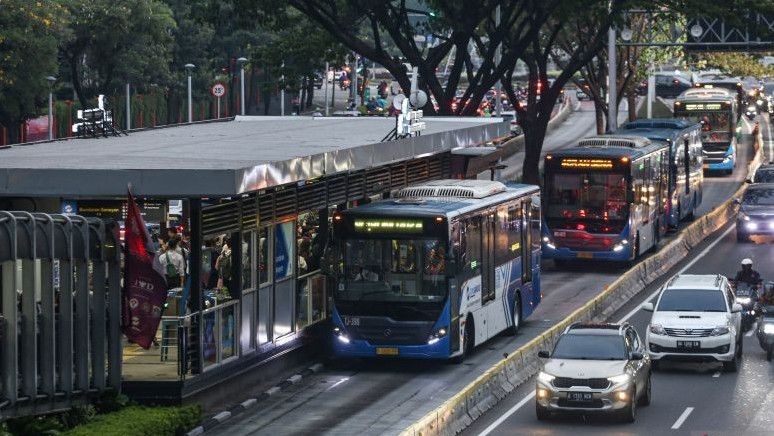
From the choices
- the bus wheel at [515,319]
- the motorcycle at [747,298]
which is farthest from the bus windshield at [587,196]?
the bus wheel at [515,319]

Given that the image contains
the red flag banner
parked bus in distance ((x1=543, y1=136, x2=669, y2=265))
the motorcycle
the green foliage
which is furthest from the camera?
parked bus in distance ((x1=543, y1=136, x2=669, y2=265))

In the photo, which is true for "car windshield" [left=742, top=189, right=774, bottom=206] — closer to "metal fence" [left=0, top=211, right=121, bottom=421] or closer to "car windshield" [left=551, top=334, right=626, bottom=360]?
"car windshield" [left=551, top=334, right=626, bottom=360]

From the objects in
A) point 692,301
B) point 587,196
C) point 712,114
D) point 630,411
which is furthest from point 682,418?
point 712,114

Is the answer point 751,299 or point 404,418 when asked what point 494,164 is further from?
point 404,418

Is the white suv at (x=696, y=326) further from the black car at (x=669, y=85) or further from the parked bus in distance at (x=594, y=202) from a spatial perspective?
the black car at (x=669, y=85)

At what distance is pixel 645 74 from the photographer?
297ft

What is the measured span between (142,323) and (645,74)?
221ft

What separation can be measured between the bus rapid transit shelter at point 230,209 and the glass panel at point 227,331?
2cm

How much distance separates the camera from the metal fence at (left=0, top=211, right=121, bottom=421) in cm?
2288

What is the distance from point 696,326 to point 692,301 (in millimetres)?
1158

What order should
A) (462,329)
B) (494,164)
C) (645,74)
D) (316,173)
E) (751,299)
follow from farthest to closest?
(645,74) → (494,164) → (751,299) → (462,329) → (316,173)

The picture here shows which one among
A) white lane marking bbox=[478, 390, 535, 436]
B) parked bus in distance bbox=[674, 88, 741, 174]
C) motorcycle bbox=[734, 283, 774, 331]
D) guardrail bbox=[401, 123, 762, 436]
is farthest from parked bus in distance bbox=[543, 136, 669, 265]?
parked bus in distance bbox=[674, 88, 741, 174]

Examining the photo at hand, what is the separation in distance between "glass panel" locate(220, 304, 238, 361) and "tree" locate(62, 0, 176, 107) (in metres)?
54.9

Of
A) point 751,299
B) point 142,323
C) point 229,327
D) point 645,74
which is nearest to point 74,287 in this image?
point 142,323
